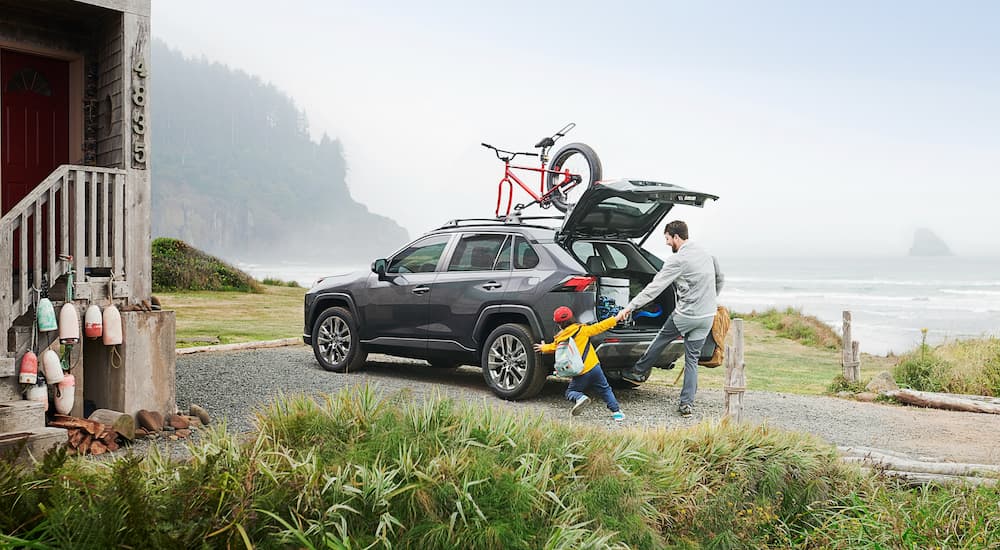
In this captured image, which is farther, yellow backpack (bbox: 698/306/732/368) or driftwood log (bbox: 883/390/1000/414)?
driftwood log (bbox: 883/390/1000/414)

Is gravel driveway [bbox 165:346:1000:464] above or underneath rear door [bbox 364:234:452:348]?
underneath

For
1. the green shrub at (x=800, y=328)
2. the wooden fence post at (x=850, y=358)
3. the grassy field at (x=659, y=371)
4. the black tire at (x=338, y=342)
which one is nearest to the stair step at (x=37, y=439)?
the black tire at (x=338, y=342)

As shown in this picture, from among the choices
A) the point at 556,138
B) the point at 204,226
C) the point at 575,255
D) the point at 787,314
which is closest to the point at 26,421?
the point at 575,255

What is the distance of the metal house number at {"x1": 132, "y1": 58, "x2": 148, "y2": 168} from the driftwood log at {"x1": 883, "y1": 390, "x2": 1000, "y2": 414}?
9.04 meters

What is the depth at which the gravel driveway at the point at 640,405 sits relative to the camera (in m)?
7.99

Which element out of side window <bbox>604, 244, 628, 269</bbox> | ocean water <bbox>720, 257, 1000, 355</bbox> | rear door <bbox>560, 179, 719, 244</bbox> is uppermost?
rear door <bbox>560, 179, 719, 244</bbox>

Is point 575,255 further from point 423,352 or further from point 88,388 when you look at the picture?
point 88,388

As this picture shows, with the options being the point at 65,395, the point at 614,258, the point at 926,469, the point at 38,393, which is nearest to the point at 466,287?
the point at 614,258

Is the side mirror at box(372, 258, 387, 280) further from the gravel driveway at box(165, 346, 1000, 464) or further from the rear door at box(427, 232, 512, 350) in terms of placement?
the gravel driveway at box(165, 346, 1000, 464)

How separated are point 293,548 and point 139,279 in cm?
450

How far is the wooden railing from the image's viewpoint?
22.6 feet

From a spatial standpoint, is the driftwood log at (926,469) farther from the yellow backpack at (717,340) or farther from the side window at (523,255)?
the side window at (523,255)

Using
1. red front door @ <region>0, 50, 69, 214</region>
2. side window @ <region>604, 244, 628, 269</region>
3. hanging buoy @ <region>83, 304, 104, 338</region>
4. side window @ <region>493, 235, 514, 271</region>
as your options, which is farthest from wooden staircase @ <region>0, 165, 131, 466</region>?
side window @ <region>604, 244, 628, 269</region>

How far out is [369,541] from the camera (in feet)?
12.8
